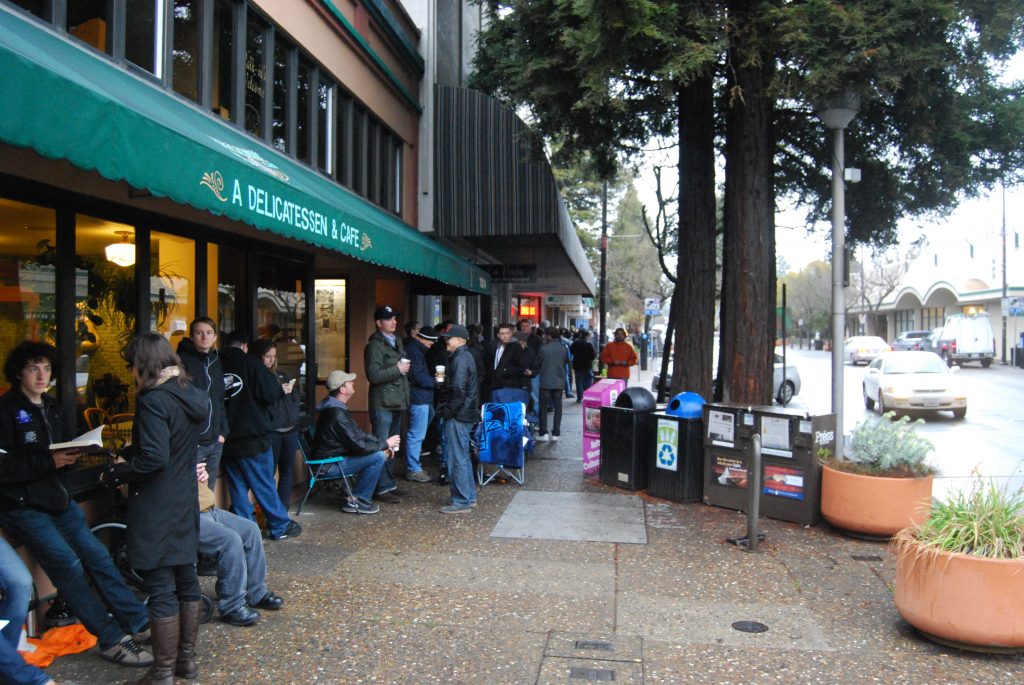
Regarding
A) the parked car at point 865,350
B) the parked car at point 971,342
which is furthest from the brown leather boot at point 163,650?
the parked car at point 865,350

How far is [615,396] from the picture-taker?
959cm

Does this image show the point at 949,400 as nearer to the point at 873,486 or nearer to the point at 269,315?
the point at 873,486

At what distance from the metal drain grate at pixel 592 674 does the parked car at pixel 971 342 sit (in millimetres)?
38280

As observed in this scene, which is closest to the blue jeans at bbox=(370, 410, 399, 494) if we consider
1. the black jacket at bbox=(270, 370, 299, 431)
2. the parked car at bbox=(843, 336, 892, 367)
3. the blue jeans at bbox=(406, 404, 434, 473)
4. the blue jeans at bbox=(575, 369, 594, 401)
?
the blue jeans at bbox=(406, 404, 434, 473)

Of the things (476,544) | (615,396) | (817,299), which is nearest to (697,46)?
(615,396)

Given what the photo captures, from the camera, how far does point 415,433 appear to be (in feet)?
30.2

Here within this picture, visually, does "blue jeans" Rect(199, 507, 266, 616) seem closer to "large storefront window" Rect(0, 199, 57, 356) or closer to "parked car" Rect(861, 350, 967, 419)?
"large storefront window" Rect(0, 199, 57, 356)

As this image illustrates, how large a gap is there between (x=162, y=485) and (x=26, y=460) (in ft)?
2.78

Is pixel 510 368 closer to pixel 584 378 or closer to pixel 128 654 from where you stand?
pixel 128 654

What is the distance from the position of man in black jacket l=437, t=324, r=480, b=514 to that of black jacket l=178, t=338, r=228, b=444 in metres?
2.29

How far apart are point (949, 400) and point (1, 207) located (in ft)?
56.5

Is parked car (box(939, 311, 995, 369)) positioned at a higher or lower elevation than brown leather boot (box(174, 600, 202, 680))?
higher

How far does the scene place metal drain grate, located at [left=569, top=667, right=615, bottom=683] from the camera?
13.4 ft

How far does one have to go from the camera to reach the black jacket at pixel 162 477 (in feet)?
12.0
